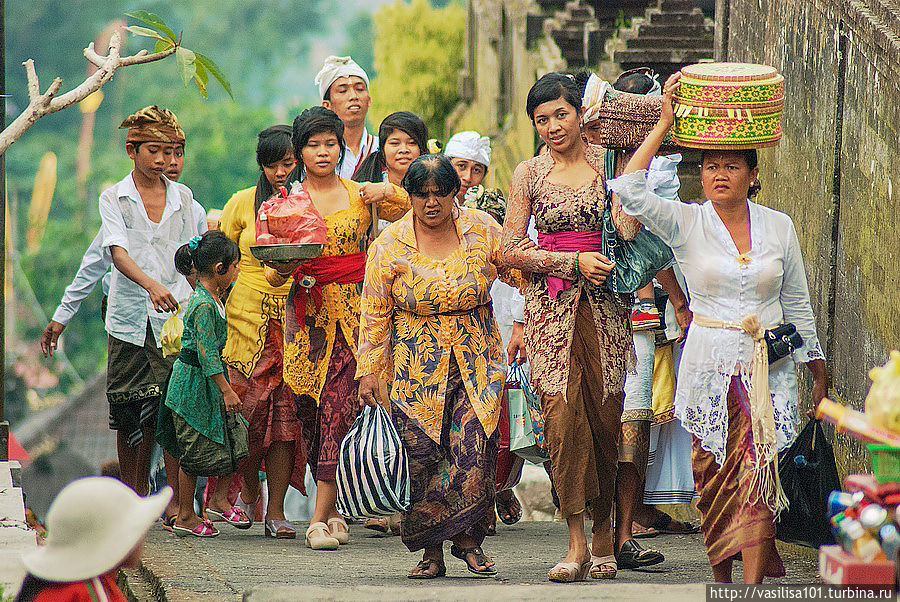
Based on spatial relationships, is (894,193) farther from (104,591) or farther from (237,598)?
(104,591)

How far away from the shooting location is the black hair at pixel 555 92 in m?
6.59

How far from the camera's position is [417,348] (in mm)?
6637

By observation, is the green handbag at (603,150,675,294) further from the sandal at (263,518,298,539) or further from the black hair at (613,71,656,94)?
the sandal at (263,518,298,539)

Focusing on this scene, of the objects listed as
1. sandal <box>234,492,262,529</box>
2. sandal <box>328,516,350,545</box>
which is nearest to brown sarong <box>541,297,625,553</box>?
sandal <box>328,516,350,545</box>

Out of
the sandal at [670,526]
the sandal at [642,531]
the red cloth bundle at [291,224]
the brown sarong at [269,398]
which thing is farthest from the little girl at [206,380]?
the sandal at [670,526]

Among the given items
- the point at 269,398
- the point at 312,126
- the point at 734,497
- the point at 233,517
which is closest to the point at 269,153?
the point at 312,126

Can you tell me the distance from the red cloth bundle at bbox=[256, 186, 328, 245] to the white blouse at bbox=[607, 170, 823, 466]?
6.20ft

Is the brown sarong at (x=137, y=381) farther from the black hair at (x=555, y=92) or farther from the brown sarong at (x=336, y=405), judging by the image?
the black hair at (x=555, y=92)

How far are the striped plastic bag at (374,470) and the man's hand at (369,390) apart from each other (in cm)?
4

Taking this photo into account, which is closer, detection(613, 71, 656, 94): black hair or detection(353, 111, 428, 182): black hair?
detection(613, 71, 656, 94): black hair

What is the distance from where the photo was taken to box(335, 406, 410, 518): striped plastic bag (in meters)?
6.50

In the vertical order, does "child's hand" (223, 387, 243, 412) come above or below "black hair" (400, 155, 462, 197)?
below

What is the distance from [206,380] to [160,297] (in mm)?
589

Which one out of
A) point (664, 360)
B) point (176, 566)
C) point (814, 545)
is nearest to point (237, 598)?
point (176, 566)
